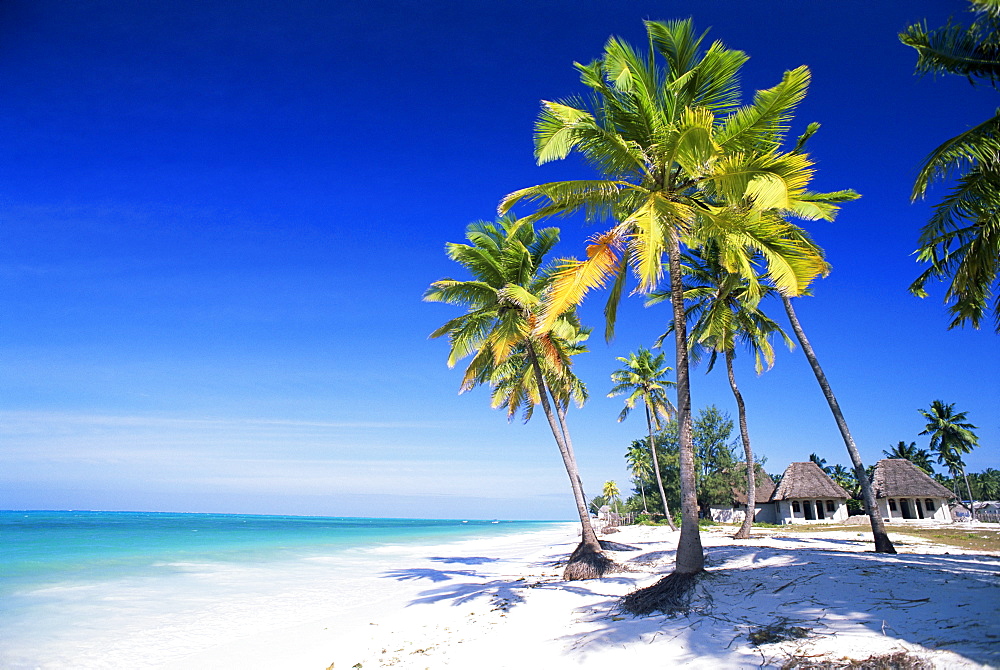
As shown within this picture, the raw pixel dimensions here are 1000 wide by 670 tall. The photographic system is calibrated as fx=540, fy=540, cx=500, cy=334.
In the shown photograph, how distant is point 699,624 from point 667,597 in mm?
1049

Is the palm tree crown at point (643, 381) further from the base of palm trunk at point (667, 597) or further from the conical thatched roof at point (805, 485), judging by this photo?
the base of palm trunk at point (667, 597)

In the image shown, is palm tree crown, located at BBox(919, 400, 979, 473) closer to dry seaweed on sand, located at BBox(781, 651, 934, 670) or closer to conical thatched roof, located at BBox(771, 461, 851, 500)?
conical thatched roof, located at BBox(771, 461, 851, 500)

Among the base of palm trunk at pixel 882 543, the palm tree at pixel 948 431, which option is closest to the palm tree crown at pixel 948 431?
the palm tree at pixel 948 431

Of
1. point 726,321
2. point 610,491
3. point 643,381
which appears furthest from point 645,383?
point 610,491

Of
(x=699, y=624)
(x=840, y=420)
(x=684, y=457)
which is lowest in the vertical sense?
(x=699, y=624)

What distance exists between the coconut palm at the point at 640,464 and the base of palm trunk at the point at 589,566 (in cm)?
3221

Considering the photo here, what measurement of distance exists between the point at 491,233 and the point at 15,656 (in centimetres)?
1320

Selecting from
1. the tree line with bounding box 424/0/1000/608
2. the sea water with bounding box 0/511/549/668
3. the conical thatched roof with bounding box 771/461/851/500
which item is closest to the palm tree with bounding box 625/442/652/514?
the conical thatched roof with bounding box 771/461/851/500

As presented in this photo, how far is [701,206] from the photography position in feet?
27.9

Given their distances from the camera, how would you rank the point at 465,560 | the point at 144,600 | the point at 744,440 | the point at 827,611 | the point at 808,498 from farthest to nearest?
1. the point at 808,498
2. the point at 465,560
3. the point at 744,440
4. the point at 144,600
5. the point at 827,611

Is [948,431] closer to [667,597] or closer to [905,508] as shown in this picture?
[905,508]

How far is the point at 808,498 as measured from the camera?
31.8m

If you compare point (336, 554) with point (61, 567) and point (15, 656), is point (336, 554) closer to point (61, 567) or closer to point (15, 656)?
point (61, 567)

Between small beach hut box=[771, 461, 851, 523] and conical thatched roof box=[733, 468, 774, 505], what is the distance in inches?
93.2
